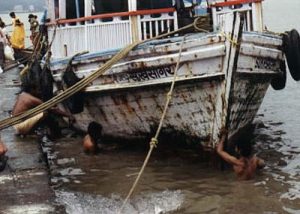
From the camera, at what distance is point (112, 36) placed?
7930mm

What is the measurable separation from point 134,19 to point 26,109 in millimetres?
2483

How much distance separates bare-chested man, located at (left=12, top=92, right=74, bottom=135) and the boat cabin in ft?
3.26

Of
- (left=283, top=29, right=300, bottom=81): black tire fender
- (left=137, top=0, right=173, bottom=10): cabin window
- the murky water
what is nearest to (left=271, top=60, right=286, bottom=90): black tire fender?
(left=283, top=29, right=300, bottom=81): black tire fender

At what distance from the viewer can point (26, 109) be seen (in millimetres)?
8906

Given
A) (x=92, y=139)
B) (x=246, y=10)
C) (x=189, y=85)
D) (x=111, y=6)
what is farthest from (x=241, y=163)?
(x=111, y=6)

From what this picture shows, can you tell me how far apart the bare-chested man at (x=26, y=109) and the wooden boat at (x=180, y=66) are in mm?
705

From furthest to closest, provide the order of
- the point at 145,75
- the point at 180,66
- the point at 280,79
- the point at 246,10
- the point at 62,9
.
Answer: the point at 62,9
the point at 280,79
the point at 246,10
the point at 145,75
the point at 180,66

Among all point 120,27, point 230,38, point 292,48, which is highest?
point 120,27

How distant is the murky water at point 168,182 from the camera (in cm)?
647

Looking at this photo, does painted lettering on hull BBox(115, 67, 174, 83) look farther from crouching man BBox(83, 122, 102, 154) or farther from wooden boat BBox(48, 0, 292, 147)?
crouching man BBox(83, 122, 102, 154)

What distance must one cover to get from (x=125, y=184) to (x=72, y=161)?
1493mm

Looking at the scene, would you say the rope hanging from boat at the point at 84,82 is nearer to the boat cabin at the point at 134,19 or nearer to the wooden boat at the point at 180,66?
the wooden boat at the point at 180,66

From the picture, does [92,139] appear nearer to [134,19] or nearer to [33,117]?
[33,117]

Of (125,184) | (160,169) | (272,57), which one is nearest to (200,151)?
(160,169)
